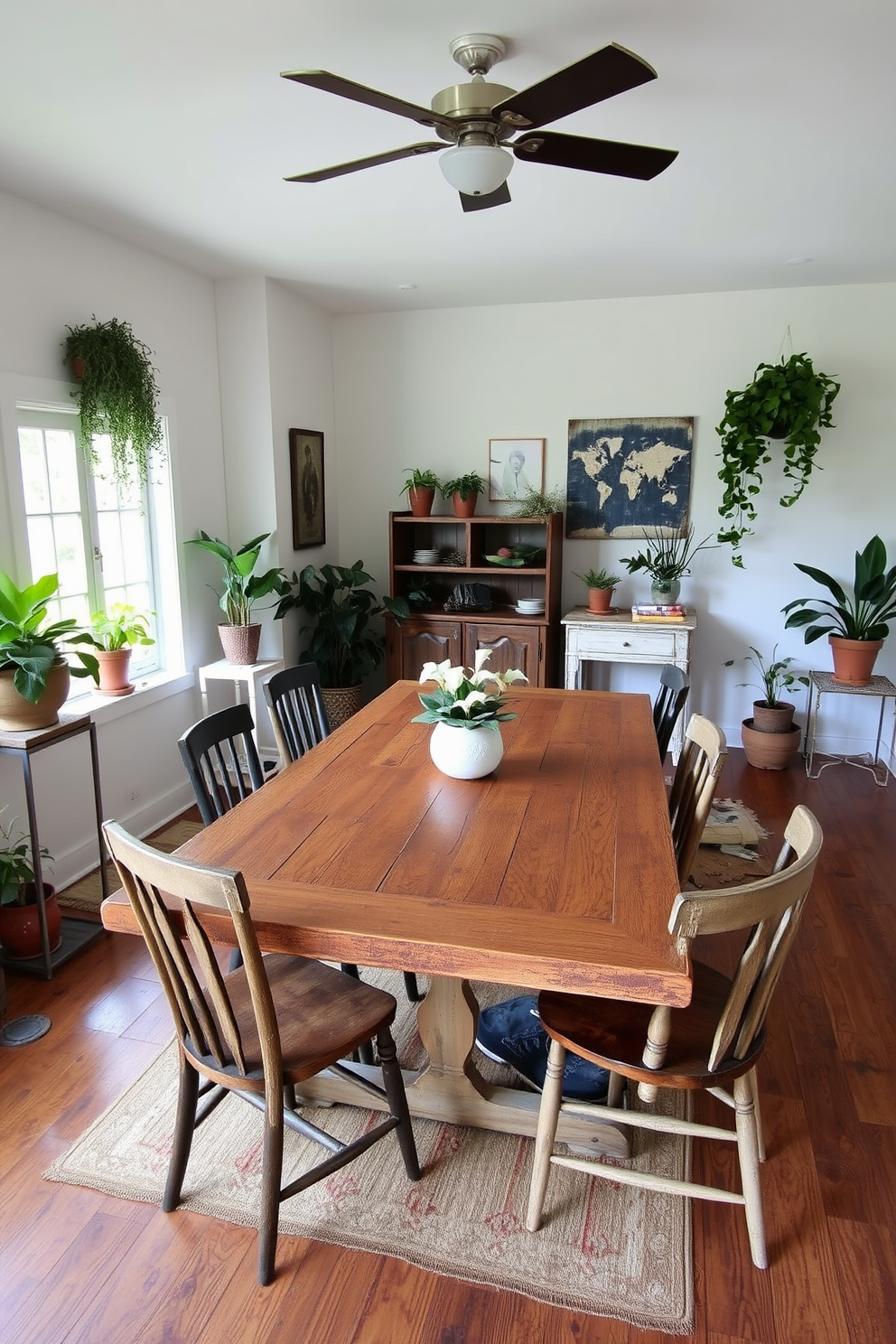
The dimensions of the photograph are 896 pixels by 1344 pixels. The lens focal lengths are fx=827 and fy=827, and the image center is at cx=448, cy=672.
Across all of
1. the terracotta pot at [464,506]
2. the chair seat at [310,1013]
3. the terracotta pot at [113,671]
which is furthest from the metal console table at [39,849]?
the terracotta pot at [464,506]

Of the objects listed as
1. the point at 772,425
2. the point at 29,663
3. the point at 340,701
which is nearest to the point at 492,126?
the point at 29,663

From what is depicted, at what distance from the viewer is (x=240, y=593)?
4.08m

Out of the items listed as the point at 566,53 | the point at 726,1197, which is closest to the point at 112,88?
the point at 566,53

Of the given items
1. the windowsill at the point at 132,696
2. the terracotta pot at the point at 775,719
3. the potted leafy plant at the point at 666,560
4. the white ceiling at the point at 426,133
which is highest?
the white ceiling at the point at 426,133

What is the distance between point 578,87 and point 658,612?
10.6 ft

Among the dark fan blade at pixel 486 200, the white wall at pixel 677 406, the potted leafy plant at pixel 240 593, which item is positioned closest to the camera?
the dark fan blade at pixel 486 200

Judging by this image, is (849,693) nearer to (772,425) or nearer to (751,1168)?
(772,425)

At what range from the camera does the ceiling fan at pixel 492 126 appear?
1.68 m

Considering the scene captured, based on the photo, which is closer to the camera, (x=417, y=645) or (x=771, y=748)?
(x=771, y=748)

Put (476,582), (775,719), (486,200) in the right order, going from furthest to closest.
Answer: (476,582) → (775,719) → (486,200)

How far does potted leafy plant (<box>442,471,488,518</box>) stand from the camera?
193 inches

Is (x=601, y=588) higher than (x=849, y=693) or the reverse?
higher

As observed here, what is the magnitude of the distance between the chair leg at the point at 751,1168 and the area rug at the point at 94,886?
2075 mm

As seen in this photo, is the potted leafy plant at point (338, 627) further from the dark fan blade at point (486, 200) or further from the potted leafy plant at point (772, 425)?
the dark fan blade at point (486, 200)
